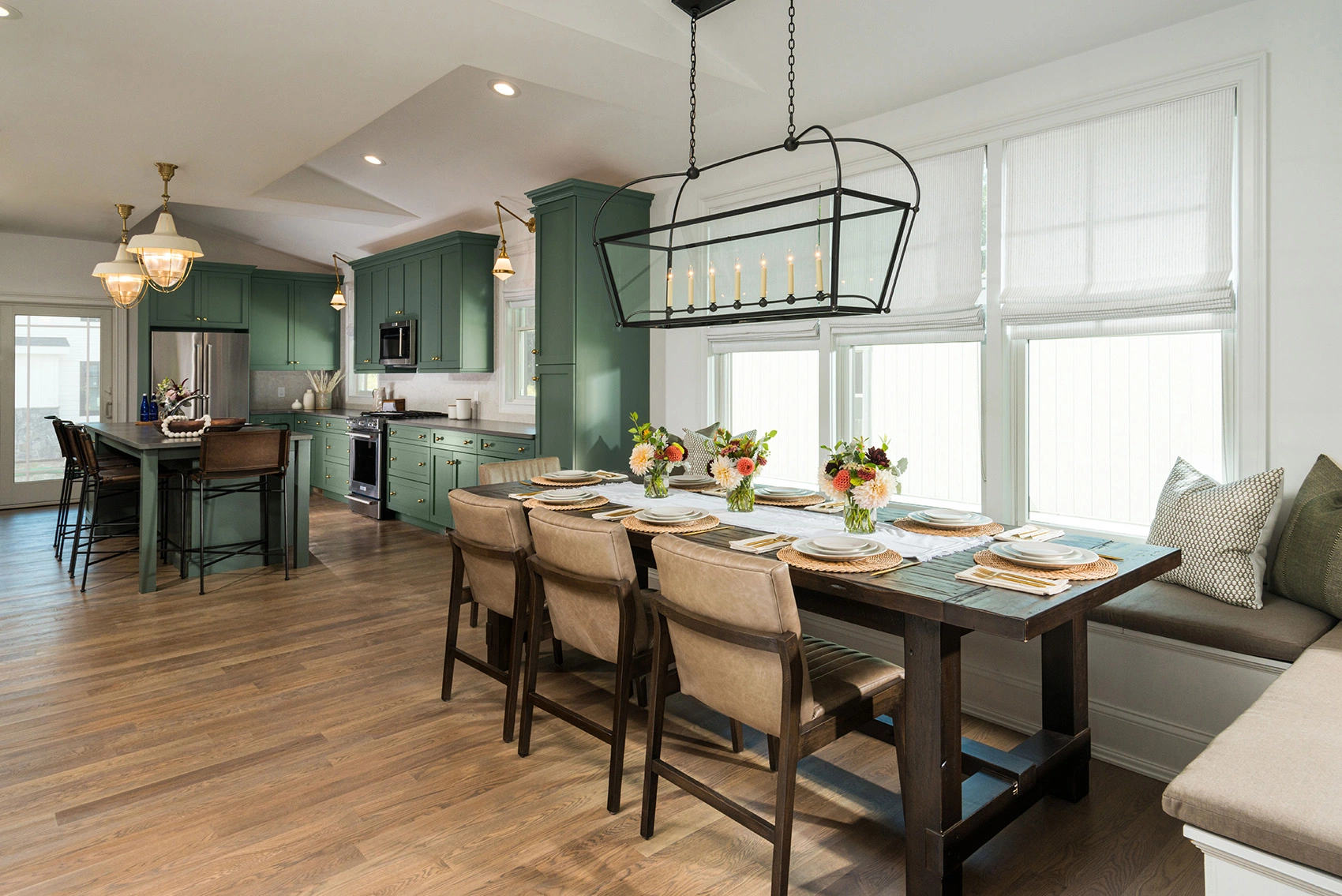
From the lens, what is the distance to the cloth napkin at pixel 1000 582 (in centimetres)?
187

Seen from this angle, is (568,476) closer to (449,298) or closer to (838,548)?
(838,548)

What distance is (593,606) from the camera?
244 cm

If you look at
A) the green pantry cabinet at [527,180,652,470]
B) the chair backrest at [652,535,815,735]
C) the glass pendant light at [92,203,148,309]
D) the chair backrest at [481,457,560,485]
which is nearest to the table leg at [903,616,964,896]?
the chair backrest at [652,535,815,735]

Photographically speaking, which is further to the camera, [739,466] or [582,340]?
[582,340]

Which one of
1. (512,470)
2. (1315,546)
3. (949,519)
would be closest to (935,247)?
(949,519)

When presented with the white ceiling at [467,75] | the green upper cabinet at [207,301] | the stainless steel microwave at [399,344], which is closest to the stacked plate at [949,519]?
the white ceiling at [467,75]

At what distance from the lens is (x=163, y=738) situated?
276 cm

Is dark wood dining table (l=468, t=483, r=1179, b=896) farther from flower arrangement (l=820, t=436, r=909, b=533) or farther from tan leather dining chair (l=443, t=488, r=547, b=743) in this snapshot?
tan leather dining chair (l=443, t=488, r=547, b=743)

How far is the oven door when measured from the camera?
23.3ft

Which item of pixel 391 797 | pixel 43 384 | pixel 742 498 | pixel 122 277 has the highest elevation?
pixel 122 277

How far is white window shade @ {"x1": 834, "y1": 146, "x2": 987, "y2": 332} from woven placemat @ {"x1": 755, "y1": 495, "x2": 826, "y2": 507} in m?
1.14

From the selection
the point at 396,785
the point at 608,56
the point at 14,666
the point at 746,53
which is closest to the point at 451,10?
the point at 608,56

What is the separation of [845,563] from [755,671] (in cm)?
43

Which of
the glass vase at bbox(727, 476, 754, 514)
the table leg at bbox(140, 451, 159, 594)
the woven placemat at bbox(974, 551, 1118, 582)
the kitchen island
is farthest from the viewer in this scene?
the kitchen island
